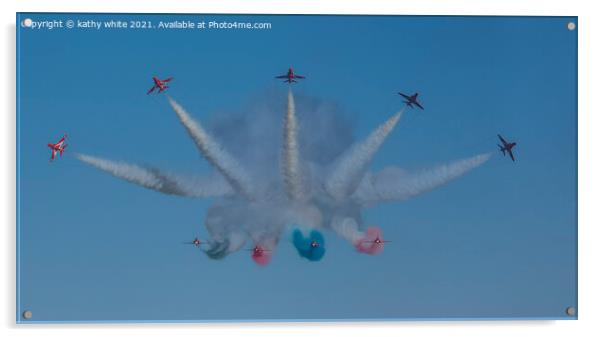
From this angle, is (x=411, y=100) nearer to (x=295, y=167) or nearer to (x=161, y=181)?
(x=295, y=167)

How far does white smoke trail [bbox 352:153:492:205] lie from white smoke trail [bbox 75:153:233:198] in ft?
2.68

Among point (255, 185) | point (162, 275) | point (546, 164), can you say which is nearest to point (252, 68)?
point (255, 185)

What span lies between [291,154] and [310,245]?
0.55 meters

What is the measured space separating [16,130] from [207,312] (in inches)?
60.8

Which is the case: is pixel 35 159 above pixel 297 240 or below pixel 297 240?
above

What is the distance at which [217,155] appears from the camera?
5117 millimetres

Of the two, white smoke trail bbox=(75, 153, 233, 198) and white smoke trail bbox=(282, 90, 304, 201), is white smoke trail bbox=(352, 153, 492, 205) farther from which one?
white smoke trail bbox=(75, 153, 233, 198)

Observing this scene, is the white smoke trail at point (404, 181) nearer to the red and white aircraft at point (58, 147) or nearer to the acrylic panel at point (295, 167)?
the acrylic panel at point (295, 167)

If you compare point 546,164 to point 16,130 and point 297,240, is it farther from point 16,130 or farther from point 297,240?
point 16,130

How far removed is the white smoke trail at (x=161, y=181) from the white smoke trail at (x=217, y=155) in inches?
2.5

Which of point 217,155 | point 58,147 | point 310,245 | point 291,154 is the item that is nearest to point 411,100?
point 291,154

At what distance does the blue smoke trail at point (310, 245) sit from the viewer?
511 centimetres

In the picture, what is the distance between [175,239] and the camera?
16.7ft

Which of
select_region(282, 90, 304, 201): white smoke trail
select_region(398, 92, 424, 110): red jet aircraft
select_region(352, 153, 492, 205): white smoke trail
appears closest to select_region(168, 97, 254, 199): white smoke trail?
select_region(282, 90, 304, 201): white smoke trail
